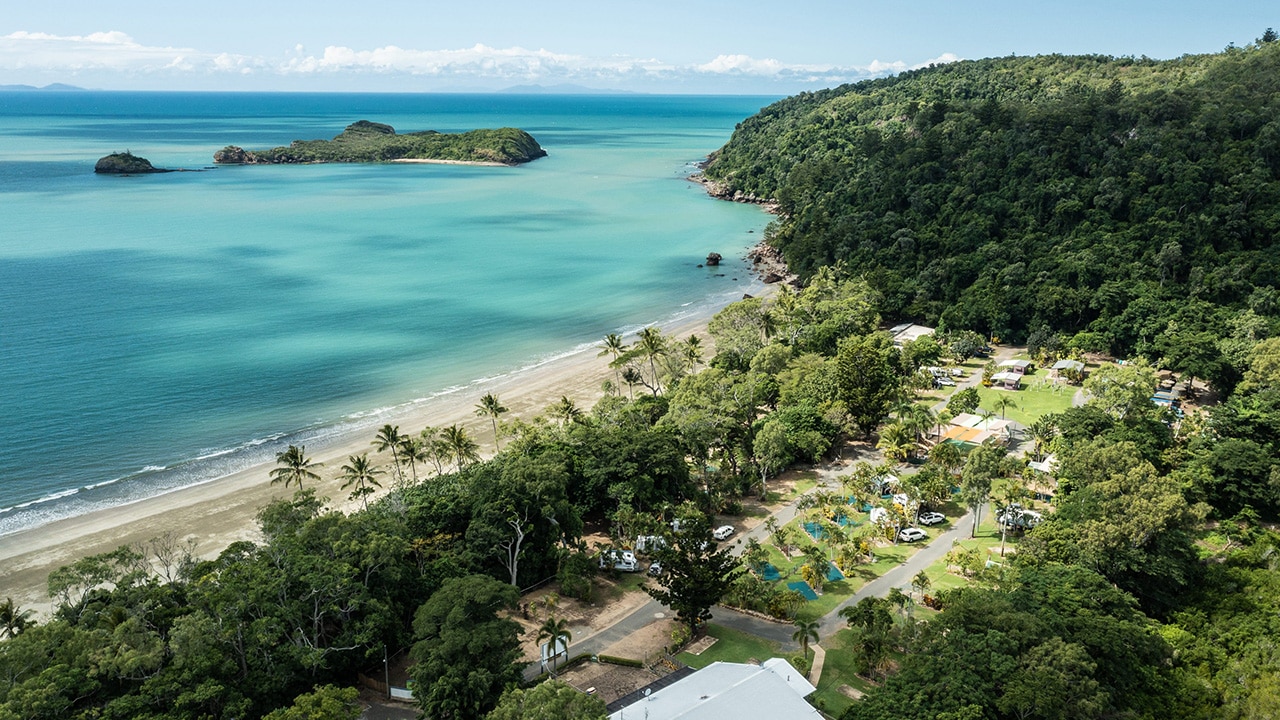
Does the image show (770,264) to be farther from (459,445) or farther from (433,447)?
(433,447)

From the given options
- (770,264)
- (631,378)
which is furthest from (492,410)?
(770,264)

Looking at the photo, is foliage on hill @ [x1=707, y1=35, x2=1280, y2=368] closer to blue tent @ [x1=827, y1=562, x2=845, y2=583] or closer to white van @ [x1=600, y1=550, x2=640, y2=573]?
blue tent @ [x1=827, y1=562, x2=845, y2=583]

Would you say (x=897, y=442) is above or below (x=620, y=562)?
above

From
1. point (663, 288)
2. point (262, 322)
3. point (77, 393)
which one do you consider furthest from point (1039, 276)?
point (77, 393)

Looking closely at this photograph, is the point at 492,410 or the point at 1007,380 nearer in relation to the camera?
the point at 492,410

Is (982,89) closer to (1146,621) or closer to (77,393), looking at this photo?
(1146,621)

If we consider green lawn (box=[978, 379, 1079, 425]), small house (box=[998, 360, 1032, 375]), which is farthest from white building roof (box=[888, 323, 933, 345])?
green lawn (box=[978, 379, 1079, 425])

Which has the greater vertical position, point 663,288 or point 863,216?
point 863,216
